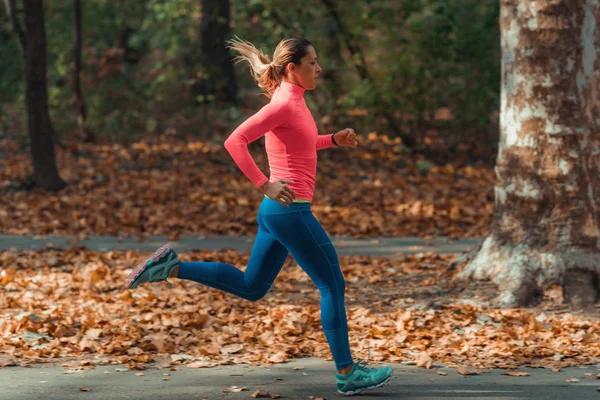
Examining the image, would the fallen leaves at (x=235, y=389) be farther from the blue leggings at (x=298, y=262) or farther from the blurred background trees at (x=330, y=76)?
the blurred background trees at (x=330, y=76)

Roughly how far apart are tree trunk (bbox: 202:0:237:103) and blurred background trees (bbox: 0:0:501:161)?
0.03 meters

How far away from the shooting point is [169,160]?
1797 centimetres

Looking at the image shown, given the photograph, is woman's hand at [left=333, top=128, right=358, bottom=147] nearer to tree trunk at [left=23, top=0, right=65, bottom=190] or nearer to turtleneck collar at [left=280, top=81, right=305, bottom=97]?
turtleneck collar at [left=280, top=81, right=305, bottom=97]

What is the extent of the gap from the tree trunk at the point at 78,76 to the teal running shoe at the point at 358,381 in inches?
626

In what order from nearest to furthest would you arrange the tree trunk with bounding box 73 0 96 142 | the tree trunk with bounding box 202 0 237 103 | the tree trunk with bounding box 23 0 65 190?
the tree trunk with bounding box 23 0 65 190 < the tree trunk with bounding box 73 0 96 142 < the tree trunk with bounding box 202 0 237 103

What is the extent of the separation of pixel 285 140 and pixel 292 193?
299 millimetres

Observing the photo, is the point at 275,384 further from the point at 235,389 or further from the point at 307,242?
the point at 307,242

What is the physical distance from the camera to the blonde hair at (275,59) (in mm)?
5199

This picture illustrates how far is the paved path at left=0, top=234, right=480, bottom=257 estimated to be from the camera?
11.3m

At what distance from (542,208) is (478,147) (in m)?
11.6

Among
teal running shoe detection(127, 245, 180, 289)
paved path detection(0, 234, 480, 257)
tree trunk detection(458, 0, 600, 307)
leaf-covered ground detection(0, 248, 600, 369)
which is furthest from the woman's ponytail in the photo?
paved path detection(0, 234, 480, 257)

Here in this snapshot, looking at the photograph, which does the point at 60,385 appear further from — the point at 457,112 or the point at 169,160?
the point at 457,112

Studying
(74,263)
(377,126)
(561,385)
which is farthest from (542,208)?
(377,126)

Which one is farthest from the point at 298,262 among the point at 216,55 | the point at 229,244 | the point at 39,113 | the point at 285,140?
the point at 216,55
